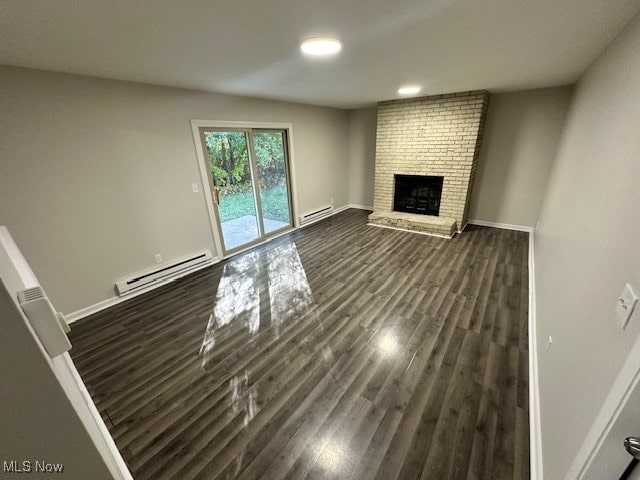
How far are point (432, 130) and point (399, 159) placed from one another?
752 millimetres

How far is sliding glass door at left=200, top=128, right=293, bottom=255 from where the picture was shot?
373 centimetres

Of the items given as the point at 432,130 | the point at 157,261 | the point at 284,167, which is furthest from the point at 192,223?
the point at 432,130

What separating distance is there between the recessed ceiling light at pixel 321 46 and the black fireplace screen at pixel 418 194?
360cm

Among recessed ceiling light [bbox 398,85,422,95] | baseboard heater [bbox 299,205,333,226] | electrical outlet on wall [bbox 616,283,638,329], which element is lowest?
baseboard heater [bbox 299,205,333,226]

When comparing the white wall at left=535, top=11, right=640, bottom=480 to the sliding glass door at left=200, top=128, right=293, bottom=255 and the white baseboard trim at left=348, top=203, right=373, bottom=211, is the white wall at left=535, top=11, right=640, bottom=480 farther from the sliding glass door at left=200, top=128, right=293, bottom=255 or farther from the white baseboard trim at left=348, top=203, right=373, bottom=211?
the white baseboard trim at left=348, top=203, right=373, bottom=211

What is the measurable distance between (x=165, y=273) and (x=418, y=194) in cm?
460

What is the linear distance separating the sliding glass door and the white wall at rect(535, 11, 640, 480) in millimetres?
3805

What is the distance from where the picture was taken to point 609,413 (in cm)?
79

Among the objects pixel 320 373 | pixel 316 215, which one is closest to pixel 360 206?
pixel 316 215

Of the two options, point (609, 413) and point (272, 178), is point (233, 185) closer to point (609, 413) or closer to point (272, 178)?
point (272, 178)

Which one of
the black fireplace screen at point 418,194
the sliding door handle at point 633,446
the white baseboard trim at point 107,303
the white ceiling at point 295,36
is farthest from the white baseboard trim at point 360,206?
the sliding door handle at point 633,446

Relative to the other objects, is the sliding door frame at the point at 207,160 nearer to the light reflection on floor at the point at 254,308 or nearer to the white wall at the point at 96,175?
the white wall at the point at 96,175

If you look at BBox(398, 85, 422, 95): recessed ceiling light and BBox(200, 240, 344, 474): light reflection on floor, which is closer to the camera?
BBox(200, 240, 344, 474): light reflection on floor

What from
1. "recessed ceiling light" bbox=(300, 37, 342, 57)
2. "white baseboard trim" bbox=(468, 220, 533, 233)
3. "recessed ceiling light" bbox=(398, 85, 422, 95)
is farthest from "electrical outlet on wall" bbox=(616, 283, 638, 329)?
"white baseboard trim" bbox=(468, 220, 533, 233)
